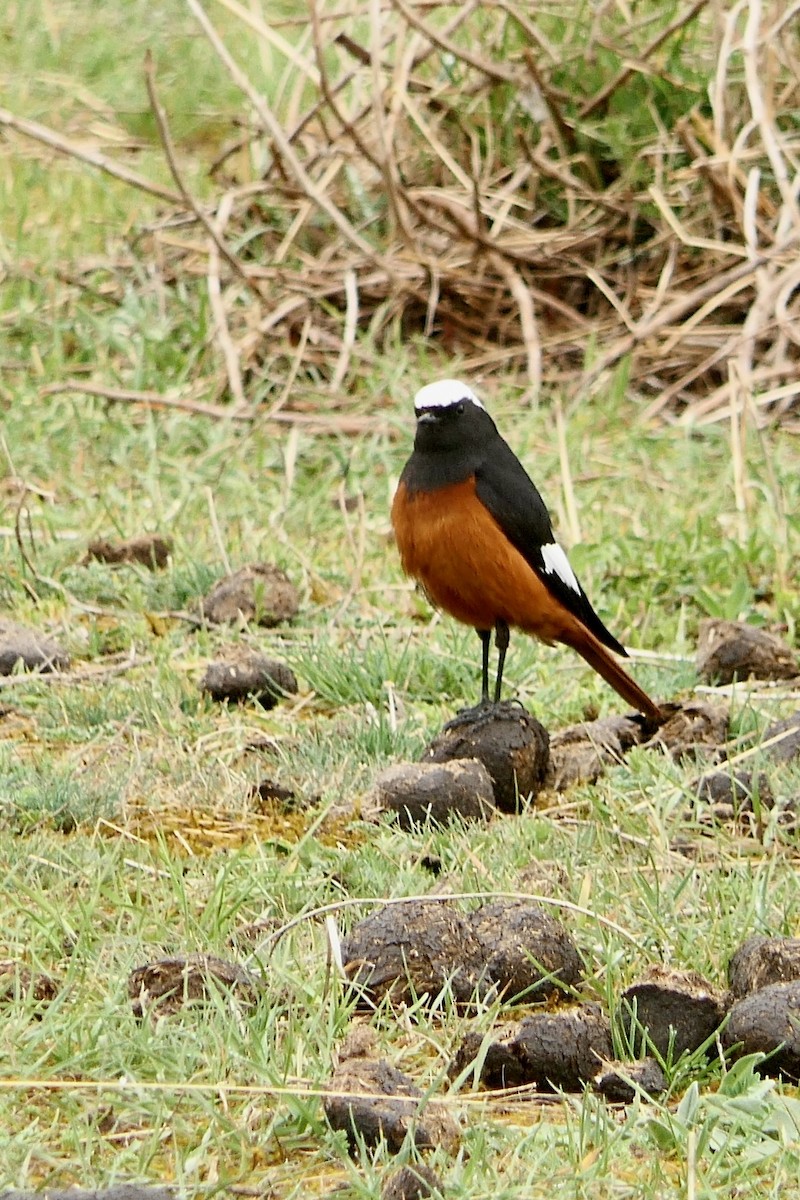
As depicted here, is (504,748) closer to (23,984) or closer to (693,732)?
(693,732)

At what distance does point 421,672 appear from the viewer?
192 inches

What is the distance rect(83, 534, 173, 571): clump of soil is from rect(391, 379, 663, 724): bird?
1.20m

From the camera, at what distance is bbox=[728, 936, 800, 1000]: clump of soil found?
2.88 m

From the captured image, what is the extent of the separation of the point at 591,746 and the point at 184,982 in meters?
1.62

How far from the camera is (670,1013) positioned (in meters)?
2.82

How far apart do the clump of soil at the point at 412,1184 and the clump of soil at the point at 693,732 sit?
196 cm

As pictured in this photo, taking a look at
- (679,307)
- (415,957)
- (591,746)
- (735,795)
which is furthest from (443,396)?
(679,307)

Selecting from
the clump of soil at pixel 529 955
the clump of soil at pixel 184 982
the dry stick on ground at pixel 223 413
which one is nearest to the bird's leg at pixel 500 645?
the clump of soil at pixel 529 955

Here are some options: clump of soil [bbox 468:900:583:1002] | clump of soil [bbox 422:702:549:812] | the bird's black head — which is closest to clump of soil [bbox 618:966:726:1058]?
clump of soil [bbox 468:900:583:1002]

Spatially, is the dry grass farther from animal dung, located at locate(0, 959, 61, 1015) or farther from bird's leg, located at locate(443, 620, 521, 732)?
animal dung, located at locate(0, 959, 61, 1015)

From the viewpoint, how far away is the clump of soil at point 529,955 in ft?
9.77

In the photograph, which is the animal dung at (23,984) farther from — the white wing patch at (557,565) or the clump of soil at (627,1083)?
the white wing patch at (557,565)

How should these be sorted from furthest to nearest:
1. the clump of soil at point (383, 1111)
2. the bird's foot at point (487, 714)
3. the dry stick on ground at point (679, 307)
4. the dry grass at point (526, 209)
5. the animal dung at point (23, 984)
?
the dry grass at point (526, 209) → the dry stick on ground at point (679, 307) → the bird's foot at point (487, 714) → the animal dung at point (23, 984) → the clump of soil at point (383, 1111)

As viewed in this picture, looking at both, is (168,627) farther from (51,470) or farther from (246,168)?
(246,168)
